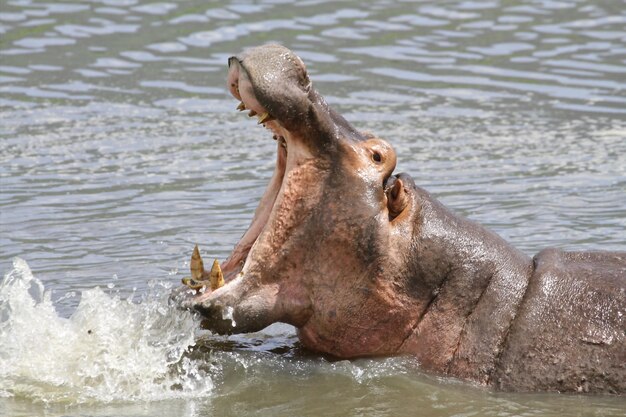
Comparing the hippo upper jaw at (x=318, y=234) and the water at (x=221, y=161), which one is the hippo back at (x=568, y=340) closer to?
the water at (x=221, y=161)

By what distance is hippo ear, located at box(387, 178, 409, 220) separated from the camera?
6.24 metres

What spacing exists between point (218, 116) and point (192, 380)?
645cm

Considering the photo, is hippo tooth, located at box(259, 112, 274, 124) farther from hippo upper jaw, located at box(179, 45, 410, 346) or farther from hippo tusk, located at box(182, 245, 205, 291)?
hippo tusk, located at box(182, 245, 205, 291)

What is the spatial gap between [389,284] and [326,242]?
348 millimetres

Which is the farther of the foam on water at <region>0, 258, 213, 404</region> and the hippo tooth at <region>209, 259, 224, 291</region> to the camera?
the foam on water at <region>0, 258, 213, 404</region>

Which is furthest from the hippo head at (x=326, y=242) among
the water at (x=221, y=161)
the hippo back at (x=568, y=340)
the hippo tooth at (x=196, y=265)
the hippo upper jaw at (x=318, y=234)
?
the hippo back at (x=568, y=340)

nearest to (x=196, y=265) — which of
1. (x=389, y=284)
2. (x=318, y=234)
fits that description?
(x=318, y=234)

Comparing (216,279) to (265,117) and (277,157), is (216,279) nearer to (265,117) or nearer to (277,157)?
(277,157)

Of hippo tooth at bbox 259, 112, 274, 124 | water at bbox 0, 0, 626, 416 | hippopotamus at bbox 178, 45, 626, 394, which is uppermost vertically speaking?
hippo tooth at bbox 259, 112, 274, 124

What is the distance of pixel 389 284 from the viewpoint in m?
6.27

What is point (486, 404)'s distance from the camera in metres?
6.30

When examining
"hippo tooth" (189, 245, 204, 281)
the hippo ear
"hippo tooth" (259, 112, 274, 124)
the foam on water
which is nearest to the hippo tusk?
"hippo tooth" (189, 245, 204, 281)

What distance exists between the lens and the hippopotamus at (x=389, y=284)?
6.19m

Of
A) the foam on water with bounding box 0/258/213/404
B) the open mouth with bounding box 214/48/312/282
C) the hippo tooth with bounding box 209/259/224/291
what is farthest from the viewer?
the foam on water with bounding box 0/258/213/404
